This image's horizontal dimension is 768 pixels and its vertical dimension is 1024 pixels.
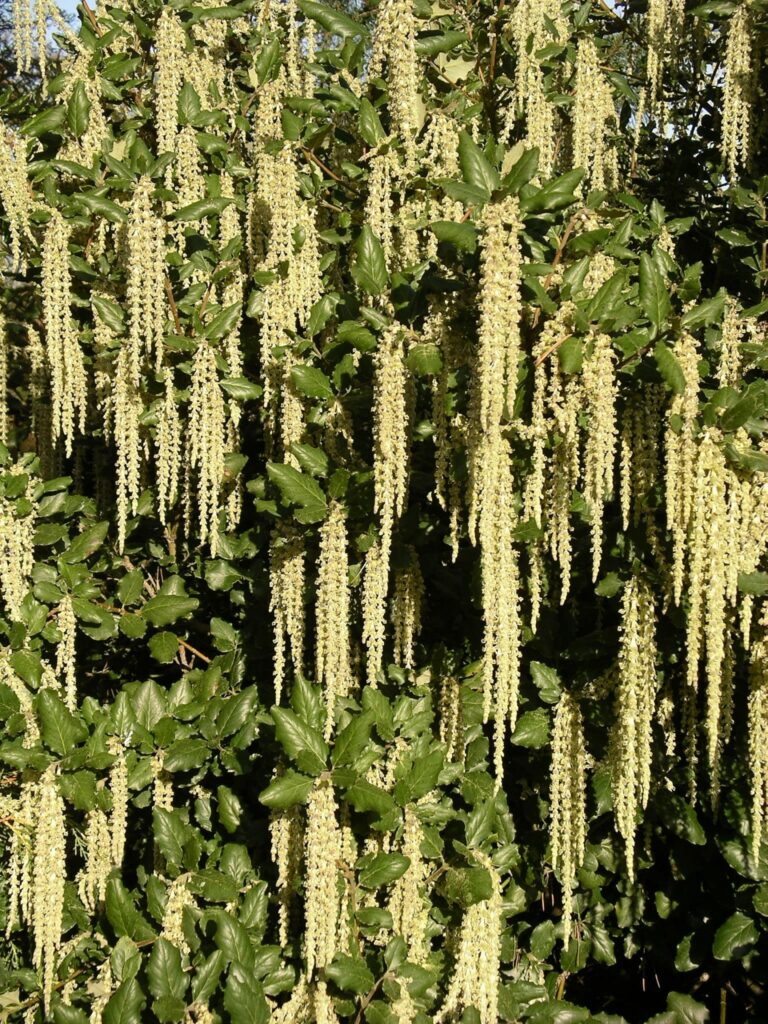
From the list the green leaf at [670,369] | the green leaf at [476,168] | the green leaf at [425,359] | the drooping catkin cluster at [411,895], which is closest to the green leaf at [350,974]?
the drooping catkin cluster at [411,895]

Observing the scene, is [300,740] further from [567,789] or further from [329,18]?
[329,18]

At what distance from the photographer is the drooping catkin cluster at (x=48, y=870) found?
3461 mm

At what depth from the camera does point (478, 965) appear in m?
3.43

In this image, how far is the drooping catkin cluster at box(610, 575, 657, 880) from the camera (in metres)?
3.26

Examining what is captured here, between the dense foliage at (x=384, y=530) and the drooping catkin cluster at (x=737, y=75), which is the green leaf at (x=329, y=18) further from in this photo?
the drooping catkin cluster at (x=737, y=75)

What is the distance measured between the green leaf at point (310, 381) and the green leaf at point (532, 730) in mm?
1379

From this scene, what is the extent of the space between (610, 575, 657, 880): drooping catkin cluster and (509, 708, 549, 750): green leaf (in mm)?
362

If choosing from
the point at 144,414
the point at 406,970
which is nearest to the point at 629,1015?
the point at 406,970

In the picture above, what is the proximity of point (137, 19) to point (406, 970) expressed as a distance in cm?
366

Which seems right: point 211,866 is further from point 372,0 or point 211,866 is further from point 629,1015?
point 372,0

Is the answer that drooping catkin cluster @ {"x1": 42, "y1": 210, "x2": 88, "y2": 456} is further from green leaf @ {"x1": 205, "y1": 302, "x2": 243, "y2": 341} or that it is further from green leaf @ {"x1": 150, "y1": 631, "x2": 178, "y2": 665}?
green leaf @ {"x1": 150, "y1": 631, "x2": 178, "y2": 665}

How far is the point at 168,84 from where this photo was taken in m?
3.72

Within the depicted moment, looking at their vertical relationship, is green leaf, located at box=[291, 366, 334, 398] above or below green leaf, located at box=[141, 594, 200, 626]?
above

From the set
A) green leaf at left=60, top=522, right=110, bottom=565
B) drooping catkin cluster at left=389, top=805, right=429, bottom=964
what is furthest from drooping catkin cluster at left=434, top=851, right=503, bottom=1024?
green leaf at left=60, top=522, right=110, bottom=565
